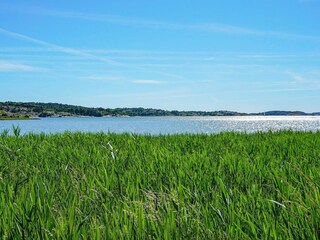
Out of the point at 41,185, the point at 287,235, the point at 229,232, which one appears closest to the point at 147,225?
the point at 229,232

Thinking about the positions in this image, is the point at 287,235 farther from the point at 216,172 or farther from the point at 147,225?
the point at 216,172

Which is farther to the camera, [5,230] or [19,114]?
[19,114]

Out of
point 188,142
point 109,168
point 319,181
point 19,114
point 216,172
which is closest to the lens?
point 319,181

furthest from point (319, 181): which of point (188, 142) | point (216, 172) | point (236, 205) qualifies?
point (188, 142)

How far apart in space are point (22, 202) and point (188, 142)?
703 cm

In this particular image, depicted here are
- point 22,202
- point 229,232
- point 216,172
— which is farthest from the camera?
point 216,172

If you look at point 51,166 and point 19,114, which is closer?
point 51,166

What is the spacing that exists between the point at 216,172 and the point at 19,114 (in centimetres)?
18531

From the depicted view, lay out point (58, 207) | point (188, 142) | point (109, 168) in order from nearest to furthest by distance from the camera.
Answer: point (58, 207) → point (109, 168) → point (188, 142)

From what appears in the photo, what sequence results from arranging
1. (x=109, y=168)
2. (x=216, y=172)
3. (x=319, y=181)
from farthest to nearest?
(x=109, y=168)
(x=216, y=172)
(x=319, y=181)

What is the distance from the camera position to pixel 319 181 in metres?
4.43

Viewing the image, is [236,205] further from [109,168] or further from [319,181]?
[109,168]

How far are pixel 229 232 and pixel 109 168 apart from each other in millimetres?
3359

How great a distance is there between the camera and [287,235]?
8.00ft
